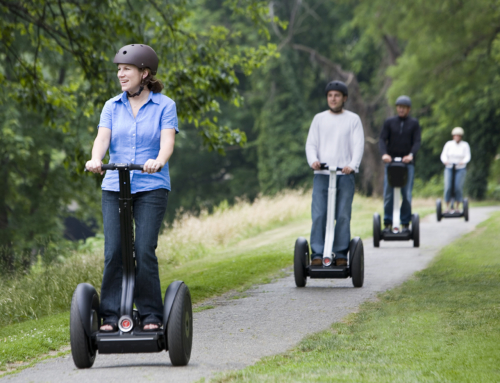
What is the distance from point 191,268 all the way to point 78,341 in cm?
743

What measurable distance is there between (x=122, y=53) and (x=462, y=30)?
21855 millimetres

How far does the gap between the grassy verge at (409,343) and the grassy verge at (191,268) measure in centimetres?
205

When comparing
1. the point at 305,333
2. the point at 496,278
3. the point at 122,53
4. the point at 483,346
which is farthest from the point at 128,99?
the point at 496,278

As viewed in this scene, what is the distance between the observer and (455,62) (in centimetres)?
2577

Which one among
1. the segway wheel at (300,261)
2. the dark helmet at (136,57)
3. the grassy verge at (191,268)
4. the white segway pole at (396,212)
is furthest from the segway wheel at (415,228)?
the dark helmet at (136,57)

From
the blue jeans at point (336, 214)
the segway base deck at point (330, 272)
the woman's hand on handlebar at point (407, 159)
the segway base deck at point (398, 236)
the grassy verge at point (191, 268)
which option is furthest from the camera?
the segway base deck at point (398, 236)

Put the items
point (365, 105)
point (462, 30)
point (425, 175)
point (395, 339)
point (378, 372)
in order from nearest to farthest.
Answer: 1. point (378, 372)
2. point (395, 339)
3. point (462, 30)
4. point (365, 105)
5. point (425, 175)

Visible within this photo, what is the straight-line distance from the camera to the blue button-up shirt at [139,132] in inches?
179

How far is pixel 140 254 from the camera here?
14.7ft

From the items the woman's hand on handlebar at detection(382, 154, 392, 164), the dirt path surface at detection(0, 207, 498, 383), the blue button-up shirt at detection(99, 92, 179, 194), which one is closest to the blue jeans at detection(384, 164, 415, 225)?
the woman's hand on handlebar at detection(382, 154, 392, 164)

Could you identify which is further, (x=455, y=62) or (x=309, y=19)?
(x=309, y=19)

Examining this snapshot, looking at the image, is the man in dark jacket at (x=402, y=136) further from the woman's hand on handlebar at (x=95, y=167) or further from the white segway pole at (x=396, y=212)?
the woman's hand on handlebar at (x=95, y=167)

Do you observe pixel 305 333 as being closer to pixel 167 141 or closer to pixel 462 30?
pixel 167 141

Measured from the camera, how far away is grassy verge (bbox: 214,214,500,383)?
4.13 metres
